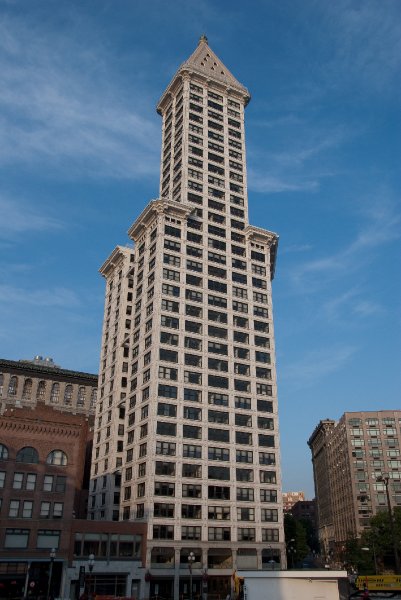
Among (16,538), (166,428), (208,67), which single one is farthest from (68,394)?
(208,67)

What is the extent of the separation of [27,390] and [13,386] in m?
3.00

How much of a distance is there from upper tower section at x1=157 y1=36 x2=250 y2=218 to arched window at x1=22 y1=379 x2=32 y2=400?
49.9 metres

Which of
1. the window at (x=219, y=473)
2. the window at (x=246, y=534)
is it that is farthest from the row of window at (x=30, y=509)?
the window at (x=246, y=534)

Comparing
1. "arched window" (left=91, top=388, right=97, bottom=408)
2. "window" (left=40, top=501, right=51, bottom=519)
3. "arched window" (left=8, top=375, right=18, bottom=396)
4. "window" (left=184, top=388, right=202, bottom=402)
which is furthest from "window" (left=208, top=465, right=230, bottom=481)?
"arched window" (left=8, top=375, right=18, bottom=396)

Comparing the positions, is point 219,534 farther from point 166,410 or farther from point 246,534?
point 166,410

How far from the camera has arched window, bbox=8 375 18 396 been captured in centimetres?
11531

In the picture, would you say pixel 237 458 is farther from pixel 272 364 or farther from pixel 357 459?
pixel 357 459

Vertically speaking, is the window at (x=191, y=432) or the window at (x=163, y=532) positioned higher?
the window at (x=191, y=432)

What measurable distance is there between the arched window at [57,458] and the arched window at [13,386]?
190 feet

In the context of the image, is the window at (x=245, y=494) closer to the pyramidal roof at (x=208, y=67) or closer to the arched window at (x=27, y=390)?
the arched window at (x=27, y=390)

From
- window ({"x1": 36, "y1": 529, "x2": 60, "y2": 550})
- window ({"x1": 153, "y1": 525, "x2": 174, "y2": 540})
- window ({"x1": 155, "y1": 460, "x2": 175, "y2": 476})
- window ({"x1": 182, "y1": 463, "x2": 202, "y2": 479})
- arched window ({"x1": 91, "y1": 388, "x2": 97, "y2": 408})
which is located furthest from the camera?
arched window ({"x1": 91, "y1": 388, "x2": 97, "y2": 408})

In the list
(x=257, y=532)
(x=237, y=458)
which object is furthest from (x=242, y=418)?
(x=257, y=532)

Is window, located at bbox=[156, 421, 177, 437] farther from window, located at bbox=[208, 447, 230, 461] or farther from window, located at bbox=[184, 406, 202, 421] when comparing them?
window, located at bbox=[208, 447, 230, 461]

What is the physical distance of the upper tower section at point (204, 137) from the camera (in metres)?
96.6
